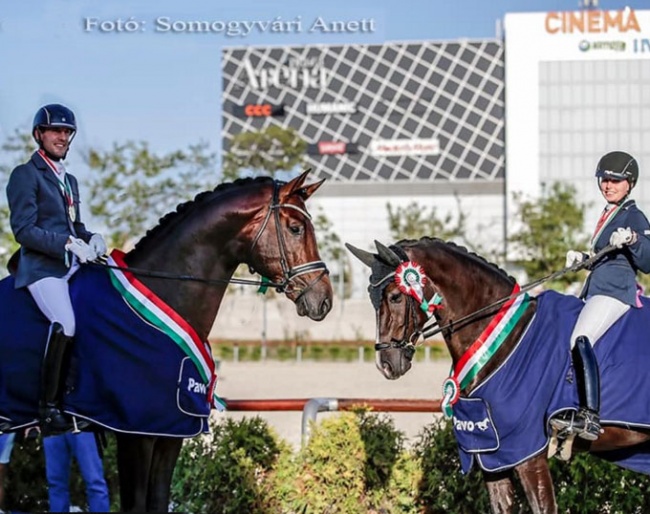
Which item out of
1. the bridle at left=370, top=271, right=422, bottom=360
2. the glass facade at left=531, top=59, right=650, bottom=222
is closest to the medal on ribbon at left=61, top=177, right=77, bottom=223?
the bridle at left=370, top=271, right=422, bottom=360

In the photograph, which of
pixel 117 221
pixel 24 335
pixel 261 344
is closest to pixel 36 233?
pixel 24 335

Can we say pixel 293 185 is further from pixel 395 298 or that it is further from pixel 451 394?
pixel 451 394

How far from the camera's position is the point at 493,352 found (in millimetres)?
5438

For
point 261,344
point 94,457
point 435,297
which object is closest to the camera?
point 435,297

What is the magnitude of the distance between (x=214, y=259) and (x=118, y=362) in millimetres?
813

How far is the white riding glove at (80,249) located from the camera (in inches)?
206

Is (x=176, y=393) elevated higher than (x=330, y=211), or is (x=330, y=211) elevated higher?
(x=330, y=211)

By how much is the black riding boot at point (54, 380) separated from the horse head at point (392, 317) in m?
1.77

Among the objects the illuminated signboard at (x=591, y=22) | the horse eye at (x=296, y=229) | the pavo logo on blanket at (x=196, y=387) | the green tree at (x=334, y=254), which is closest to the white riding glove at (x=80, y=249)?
the pavo logo on blanket at (x=196, y=387)

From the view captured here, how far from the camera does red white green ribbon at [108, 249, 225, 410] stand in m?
5.27

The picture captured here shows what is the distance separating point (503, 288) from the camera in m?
5.66

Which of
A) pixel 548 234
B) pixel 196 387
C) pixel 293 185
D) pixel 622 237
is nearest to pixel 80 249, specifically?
pixel 196 387

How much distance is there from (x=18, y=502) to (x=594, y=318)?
15.5 feet

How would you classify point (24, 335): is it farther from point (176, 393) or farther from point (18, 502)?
point (18, 502)
